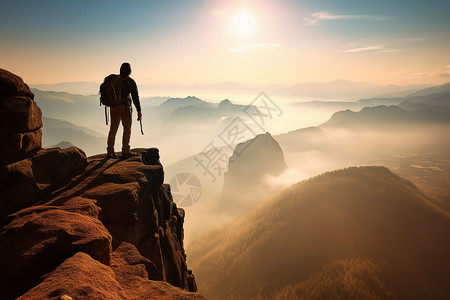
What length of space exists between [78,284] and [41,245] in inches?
82.6

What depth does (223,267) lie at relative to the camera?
60406 millimetres

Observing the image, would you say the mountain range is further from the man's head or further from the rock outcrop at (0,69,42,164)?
the rock outcrop at (0,69,42,164)

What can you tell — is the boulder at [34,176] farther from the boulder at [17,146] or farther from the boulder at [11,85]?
the boulder at [11,85]

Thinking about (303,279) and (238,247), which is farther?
(238,247)

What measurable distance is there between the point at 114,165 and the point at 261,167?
420ft

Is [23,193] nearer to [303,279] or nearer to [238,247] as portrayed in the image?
[303,279]

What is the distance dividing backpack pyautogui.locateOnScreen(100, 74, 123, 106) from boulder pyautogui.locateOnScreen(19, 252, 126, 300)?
929 cm

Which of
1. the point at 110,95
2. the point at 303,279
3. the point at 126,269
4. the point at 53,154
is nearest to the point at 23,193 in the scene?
the point at 53,154

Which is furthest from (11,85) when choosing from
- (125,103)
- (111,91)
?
(125,103)

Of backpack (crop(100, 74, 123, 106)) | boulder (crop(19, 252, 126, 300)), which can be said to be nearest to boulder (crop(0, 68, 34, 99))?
backpack (crop(100, 74, 123, 106))

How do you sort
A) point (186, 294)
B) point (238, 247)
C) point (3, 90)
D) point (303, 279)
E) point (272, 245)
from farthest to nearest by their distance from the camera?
point (238, 247), point (272, 245), point (303, 279), point (3, 90), point (186, 294)

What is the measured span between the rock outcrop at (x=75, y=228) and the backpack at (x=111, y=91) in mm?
3427

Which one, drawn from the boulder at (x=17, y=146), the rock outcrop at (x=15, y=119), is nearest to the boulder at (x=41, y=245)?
the boulder at (x=17, y=146)

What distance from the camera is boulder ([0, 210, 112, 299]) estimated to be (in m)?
4.77
